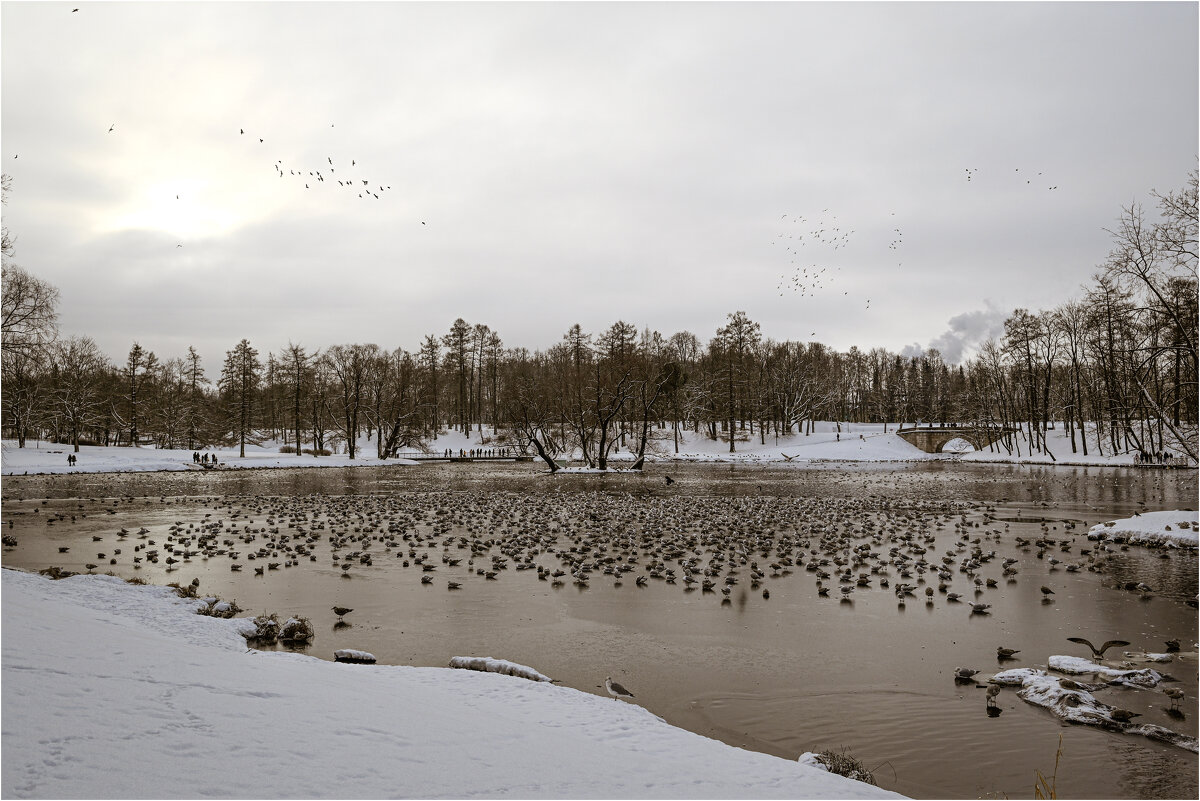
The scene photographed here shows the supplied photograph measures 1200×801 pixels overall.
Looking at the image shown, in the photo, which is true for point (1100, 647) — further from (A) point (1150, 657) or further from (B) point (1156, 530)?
(B) point (1156, 530)

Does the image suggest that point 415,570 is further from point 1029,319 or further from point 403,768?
point 1029,319

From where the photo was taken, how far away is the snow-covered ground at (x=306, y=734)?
3.88 metres

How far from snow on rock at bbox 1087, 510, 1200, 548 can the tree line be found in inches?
402

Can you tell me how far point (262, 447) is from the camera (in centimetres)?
9238

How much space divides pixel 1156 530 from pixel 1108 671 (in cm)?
1360

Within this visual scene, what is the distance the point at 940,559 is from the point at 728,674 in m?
9.87

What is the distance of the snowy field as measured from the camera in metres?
54.1

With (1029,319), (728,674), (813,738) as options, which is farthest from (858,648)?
(1029,319)

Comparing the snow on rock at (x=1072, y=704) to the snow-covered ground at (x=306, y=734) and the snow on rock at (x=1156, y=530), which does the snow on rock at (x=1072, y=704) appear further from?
the snow on rock at (x=1156, y=530)

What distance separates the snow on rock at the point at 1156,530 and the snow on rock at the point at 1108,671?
12.4 m

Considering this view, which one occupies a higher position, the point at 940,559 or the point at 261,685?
the point at 261,685

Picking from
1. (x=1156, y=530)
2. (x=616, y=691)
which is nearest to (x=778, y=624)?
(x=616, y=691)

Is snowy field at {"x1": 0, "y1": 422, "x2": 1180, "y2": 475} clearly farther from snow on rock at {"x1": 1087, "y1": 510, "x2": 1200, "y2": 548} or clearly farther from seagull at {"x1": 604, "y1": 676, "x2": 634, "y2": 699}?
seagull at {"x1": 604, "y1": 676, "x2": 634, "y2": 699}

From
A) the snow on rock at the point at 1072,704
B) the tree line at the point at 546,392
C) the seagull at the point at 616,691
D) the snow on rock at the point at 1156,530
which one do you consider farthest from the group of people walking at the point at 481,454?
the snow on rock at the point at 1072,704
